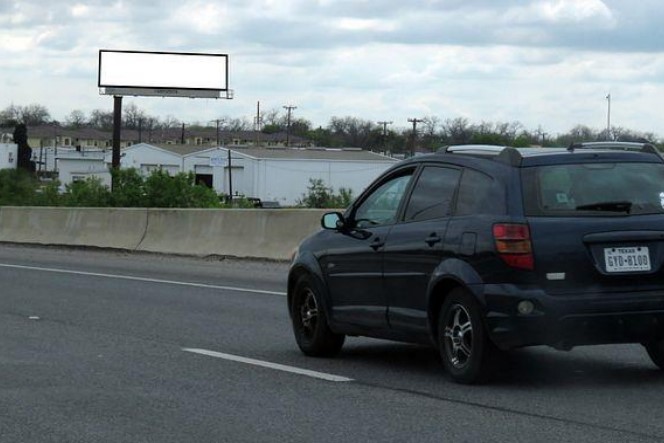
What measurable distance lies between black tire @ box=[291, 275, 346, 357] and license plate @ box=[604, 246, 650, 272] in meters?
2.82

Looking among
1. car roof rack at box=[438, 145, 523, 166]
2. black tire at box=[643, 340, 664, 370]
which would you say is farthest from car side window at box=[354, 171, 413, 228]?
black tire at box=[643, 340, 664, 370]

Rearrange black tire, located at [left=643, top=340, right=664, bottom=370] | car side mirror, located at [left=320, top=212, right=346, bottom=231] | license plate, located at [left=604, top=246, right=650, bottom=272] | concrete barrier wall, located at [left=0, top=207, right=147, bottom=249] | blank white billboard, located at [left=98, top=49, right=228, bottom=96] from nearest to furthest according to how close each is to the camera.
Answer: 1. license plate, located at [left=604, top=246, right=650, bottom=272]
2. black tire, located at [left=643, top=340, right=664, bottom=370]
3. car side mirror, located at [left=320, top=212, right=346, bottom=231]
4. concrete barrier wall, located at [left=0, top=207, right=147, bottom=249]
5. blank white billboard, located at [left=98, top=49, right=228, bottom=96]

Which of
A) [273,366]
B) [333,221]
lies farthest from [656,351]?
[273,366]

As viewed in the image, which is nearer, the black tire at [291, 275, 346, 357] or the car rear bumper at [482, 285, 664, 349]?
the car rear bumper at [482, 285, 664, 349]

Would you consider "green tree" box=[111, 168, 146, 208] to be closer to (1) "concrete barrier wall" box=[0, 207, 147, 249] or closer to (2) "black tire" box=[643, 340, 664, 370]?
(1) "concrete barrier wall" box=[0, 207, 147, 249]

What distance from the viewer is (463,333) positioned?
837cm

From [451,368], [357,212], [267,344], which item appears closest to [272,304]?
[267,344]

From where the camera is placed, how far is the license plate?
26.2 ft

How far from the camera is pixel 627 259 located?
8039 mm

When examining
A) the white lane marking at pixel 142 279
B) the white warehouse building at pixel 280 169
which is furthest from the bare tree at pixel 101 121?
the white lane marking at pixel 142 279

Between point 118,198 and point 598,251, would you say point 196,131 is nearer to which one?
point 118,198

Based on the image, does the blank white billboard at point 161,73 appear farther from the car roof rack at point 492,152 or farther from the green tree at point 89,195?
the car roof rack at point 492,152

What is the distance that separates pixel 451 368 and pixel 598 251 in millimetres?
1346

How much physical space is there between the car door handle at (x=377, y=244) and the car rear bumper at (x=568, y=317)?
54.1 inches
